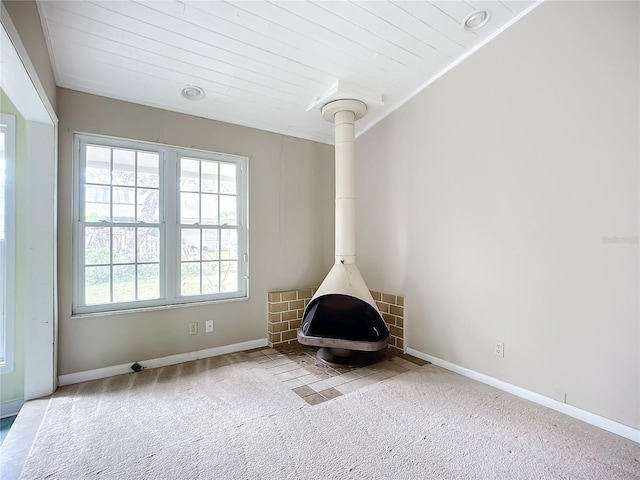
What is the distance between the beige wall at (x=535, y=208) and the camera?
2068 mm

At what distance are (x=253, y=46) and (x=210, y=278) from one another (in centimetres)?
217

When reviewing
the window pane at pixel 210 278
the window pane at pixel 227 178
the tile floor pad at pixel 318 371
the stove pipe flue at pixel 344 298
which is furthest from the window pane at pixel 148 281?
the stove pipe flue at pixel 344 298

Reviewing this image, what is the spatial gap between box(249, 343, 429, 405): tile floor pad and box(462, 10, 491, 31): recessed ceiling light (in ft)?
9.58

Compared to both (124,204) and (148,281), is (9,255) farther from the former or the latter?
(148,281)

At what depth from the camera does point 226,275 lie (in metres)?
3.51

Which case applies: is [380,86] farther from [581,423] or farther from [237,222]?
[581,423]

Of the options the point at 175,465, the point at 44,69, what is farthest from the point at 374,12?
the point at 175,465

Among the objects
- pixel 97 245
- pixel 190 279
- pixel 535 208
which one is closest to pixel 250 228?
pixel 190 279

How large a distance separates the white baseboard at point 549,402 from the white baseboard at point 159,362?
Result: 1.91m

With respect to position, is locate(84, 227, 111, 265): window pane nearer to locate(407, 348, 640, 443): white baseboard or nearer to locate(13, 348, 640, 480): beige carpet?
locate(13, 348, 640, 480): beige carpet

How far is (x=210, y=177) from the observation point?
3.41 m

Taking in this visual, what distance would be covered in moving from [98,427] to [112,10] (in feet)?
8.65

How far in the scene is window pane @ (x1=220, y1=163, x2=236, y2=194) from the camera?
11.4 feet

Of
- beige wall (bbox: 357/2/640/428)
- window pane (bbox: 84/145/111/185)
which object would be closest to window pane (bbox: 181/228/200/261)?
window pane (bbox: 84/145/111/185)
